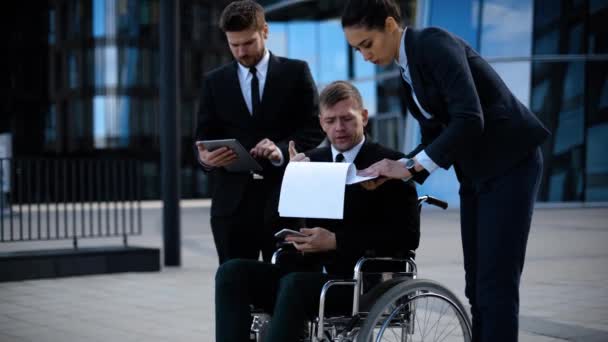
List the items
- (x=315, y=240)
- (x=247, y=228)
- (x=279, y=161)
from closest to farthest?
(x=315, y=240)
(x=279, y=161)
(x=247, y=228)

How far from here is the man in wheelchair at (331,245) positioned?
9.50 feet

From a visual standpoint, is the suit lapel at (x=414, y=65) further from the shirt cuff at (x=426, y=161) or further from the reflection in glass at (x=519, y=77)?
the reflection in glass at (x=519, y=77)

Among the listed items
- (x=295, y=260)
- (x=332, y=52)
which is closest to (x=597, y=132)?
(x=332, y=52)

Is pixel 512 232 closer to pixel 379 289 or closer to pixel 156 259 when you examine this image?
pixel 379 289

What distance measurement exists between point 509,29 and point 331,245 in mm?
16292

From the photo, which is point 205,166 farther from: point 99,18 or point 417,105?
point 99,18

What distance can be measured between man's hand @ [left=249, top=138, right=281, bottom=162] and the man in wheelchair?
0.69ft

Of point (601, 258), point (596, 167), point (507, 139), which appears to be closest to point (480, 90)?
point (507, 139)

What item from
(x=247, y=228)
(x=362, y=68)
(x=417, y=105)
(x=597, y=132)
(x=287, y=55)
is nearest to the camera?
(x=417, y=105)

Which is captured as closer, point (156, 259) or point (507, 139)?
point (507, 139)

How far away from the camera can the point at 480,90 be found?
8.98 feet

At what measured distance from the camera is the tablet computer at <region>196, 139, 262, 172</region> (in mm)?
3268

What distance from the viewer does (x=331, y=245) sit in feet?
9.74

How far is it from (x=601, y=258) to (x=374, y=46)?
6668mm
